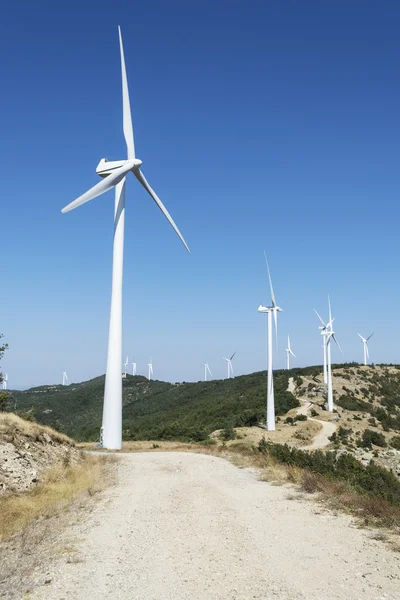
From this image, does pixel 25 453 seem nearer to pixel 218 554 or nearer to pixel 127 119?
pixel 218 554

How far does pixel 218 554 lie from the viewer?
908 cm

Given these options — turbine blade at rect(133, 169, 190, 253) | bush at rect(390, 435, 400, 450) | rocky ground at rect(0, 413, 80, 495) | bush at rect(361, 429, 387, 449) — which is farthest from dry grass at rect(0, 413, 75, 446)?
bush at rect(390, 435, 400, 450)

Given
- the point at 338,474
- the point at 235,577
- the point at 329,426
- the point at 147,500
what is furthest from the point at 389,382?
the point at 235,577

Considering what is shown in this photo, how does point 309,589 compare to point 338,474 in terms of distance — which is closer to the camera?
point 309,589

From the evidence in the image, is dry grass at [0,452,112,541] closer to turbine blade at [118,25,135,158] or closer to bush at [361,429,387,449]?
turbine blade at [118,25,135,158]

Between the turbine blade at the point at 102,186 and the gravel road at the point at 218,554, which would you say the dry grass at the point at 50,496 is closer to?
the gravel road at the point at 218,554

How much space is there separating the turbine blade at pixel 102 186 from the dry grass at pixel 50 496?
1535cm

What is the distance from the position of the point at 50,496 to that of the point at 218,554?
24.5 ft

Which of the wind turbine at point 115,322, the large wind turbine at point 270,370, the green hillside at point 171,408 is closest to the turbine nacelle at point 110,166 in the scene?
the wind turbine at point 115,322

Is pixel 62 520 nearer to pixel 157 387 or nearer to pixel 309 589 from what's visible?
pixel 309 589

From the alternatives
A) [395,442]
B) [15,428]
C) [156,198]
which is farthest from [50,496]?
[395,442]

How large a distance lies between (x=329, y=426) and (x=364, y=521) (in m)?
47.0

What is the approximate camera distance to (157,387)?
489 feet

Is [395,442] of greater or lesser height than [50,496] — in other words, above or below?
below
